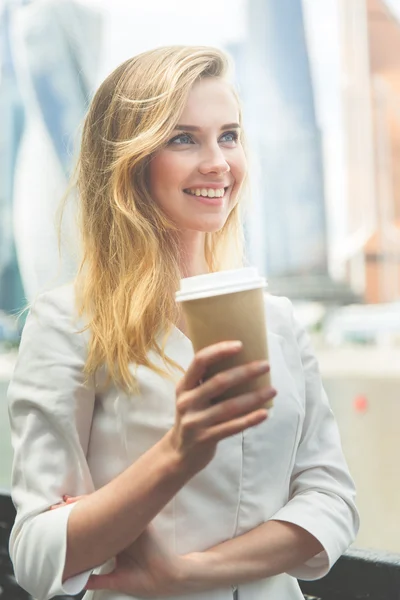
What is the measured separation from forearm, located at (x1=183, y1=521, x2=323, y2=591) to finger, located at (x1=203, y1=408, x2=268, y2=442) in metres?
0.26

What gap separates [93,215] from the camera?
1.02 metres

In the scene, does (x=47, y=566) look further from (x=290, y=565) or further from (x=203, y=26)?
(x=203, y=26)

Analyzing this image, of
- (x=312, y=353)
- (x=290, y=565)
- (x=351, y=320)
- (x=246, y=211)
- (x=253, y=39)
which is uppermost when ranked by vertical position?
(x=253, y=39)

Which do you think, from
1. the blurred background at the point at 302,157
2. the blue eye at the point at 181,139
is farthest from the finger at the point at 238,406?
the blurred background at the point at 302,157

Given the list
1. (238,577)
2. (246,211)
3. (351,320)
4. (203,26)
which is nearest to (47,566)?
(238,577)

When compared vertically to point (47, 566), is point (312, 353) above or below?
above

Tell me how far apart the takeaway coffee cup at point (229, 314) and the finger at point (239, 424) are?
2 centimetres

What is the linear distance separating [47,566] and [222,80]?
64cm

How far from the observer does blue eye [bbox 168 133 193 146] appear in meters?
0.95

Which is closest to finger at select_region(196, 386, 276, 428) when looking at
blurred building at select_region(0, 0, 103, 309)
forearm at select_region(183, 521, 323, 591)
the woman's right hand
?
the woman's right hand

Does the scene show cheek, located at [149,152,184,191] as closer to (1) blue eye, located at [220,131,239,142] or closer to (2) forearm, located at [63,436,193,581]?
(1) blue eye, located at [220,131,239,142]

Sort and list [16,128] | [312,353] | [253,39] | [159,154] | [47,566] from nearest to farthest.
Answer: [47,566] → [159,154] → [312,353] → [253,39] → [16,128]

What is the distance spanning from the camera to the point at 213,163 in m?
0.94

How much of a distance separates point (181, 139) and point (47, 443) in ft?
1.37
